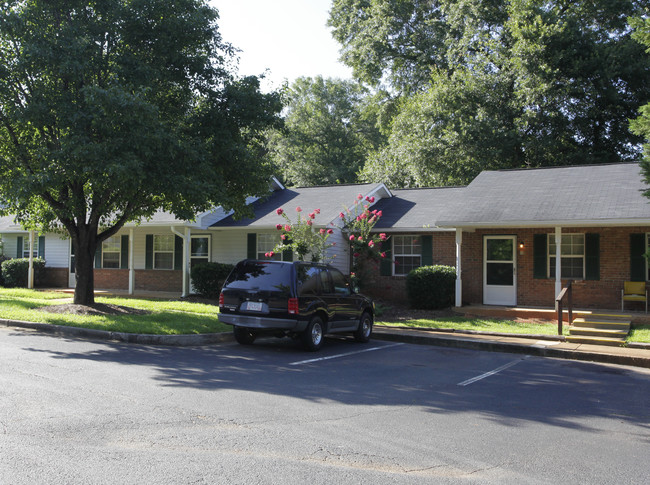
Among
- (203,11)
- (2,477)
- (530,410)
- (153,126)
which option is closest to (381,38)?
(203,11)

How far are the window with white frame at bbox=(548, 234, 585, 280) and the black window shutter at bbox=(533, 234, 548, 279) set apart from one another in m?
0.18

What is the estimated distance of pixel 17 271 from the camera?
2492cm

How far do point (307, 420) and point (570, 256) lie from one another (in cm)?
1366

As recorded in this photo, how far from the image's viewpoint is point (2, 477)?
164 inches

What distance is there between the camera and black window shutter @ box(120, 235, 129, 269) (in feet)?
77.5

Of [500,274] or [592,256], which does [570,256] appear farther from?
[500,274]

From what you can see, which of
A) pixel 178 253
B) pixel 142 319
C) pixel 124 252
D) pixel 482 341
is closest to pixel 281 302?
pixel 142 319

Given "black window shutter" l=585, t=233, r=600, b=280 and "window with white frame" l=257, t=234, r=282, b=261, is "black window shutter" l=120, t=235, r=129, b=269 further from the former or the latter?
"black window shutter" l=585, t=233, r=600, b=280

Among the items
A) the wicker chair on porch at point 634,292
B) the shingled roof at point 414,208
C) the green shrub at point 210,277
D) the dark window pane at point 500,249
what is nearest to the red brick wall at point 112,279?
the green shrub at point 210,277

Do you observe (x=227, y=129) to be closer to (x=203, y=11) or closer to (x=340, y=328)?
(x=203, y=11)

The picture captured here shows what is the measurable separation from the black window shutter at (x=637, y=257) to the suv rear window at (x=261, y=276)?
10.8 metres

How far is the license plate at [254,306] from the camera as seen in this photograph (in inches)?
425

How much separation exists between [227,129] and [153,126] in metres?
2.64

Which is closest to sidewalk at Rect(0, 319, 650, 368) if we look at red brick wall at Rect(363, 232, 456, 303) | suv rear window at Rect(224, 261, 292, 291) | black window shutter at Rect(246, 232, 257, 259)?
suv rear window at Rect(224, 261, 292, 291)
